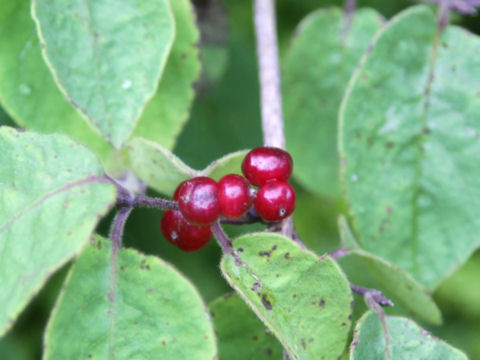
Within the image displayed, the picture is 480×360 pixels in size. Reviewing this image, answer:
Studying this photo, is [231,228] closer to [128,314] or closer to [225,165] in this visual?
[225,165]

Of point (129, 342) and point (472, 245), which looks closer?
point (129, 342)

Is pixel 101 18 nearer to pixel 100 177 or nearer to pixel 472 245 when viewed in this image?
pixel 100 177

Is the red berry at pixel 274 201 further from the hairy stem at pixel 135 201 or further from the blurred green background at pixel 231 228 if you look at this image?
the blurred green background at pixel 231 228

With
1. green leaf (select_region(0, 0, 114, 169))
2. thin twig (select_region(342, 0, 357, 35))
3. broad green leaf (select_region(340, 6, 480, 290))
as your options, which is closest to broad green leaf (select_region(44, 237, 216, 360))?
green leaf (select_region(0, 0, 114, 169))

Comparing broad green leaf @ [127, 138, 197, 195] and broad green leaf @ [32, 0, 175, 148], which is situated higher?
broad green leaf @ [32, 0, 175, 148]

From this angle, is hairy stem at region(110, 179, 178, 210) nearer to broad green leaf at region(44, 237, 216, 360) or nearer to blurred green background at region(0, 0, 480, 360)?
broad green leaf at region(44, 237, 216, 360)

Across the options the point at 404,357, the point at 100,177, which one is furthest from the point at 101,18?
the point at 404,357
